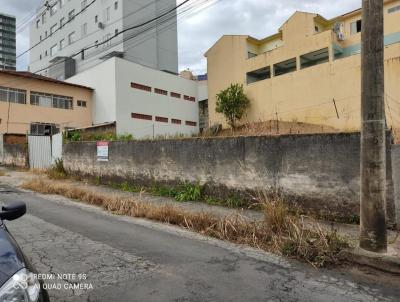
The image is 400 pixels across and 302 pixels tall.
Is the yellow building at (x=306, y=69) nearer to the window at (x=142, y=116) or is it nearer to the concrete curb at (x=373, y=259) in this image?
the window at (x=142, y=116)

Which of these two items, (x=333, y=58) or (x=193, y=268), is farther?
(x=333, y=58)

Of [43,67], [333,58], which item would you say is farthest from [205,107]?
[43,67]

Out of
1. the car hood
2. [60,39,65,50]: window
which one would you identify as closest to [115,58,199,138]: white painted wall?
[60,39,65,50]: window

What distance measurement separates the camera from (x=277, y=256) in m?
5.63

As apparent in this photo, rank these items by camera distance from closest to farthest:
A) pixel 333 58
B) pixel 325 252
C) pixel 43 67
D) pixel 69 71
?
pixel 325 252, pixel 333 58, pixel 69 71, pixel 43 67

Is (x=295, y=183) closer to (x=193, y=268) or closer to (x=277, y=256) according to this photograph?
(x=277, y=256)

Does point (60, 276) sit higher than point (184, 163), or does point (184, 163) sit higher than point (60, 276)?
point (184, 163)

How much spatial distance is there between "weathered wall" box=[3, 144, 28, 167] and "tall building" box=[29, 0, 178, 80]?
66.1 ft

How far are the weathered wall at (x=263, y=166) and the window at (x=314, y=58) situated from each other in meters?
25.2

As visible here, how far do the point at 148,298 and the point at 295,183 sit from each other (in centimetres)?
553

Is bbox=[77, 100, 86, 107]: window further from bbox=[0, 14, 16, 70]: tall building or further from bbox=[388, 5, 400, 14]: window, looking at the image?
bbox=[388, 5, 400, 14]: window

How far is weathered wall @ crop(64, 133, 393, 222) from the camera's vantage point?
7.82 metres

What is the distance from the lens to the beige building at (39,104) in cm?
3050

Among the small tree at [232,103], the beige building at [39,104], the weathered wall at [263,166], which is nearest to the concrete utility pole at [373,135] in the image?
the weathered wall at [263,166]
